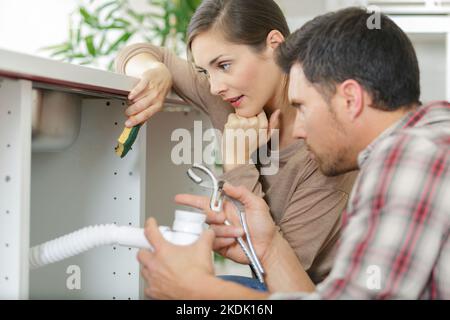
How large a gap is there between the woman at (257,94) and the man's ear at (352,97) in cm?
38

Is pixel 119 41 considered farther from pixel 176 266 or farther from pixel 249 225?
pixel 176 266

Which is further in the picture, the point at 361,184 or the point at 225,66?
the point at 225,66

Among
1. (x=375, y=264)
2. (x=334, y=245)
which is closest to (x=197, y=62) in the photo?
(x=334, y=245)

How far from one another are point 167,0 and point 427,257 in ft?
7.17

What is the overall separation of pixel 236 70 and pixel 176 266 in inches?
24.1

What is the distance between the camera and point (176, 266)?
830 mm

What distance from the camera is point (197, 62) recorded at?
4.47 feet

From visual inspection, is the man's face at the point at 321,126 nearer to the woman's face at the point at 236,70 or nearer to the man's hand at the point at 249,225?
the man's hand at the point at 249,225

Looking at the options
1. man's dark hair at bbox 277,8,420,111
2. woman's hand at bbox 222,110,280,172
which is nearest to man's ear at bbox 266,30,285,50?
woman's hand at bbox 222,110,280,172

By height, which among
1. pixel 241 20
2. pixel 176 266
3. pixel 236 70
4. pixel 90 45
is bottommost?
pixel 176 266

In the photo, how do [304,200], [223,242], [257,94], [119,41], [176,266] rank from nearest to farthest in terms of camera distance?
1. [176,266]
2. [223,242]
3. [304,200]
4. [257,94]
5. [119,41]

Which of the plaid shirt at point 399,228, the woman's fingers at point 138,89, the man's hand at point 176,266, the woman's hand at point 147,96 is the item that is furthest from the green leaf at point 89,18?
the plaid shirt at point 399,228

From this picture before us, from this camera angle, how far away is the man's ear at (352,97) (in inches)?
34.7

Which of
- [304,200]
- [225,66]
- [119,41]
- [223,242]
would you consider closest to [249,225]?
[223,242]
